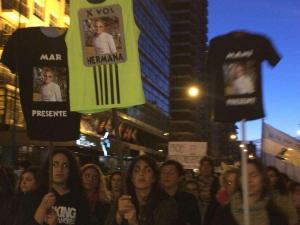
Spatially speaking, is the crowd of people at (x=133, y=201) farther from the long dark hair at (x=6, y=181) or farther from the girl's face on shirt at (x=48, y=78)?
the long dark hair at (x=6, y=181)

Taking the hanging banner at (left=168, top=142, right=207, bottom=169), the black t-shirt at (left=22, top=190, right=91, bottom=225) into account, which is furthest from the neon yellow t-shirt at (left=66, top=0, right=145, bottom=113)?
the hanging banner at (left=168, top=142, right=207, bottom=169)

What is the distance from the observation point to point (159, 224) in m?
4.80

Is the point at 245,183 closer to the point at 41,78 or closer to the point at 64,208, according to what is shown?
the point at 64,208

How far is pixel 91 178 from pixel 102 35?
2.80 m

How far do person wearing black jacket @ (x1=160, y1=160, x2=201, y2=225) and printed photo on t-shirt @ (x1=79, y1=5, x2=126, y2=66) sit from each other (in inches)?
81.1

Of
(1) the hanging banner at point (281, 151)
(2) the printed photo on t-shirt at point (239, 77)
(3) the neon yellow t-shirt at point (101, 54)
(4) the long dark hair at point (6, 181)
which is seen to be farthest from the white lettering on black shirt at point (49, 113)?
(1) the hanging banner at point (281, 151)

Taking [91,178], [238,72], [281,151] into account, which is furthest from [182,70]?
[238,72]

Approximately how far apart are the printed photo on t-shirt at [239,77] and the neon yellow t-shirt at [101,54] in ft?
2.74

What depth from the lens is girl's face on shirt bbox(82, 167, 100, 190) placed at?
6.91 metres

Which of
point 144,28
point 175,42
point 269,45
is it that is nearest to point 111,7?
point 269,45

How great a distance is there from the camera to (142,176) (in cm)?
505

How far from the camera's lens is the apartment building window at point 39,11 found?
34509 mm

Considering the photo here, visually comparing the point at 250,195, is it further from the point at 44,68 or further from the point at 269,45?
the point at 44,68

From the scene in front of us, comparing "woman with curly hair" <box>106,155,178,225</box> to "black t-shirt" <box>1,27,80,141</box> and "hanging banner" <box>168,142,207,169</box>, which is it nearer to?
"black t-shirt" <box>1,27,80,141</box>
